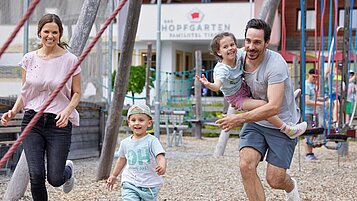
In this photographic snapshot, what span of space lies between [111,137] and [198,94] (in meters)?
11.8

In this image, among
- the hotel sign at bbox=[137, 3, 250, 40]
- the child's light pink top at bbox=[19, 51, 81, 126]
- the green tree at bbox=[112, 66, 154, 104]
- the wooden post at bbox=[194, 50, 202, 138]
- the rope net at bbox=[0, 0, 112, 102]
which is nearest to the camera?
the child's light pink top at bbox=[19, 51, 81, 126]

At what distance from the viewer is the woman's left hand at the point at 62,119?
524 centimetres

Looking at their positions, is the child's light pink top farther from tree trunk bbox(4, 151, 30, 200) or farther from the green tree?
the green tree

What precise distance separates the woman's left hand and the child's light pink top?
18cm

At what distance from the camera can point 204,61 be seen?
34.8 m

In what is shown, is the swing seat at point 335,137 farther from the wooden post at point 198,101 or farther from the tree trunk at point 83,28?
the wooden post at point 198,101

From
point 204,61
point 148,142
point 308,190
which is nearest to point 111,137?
point 308,190

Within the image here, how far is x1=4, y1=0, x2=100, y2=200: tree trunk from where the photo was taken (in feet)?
22.2

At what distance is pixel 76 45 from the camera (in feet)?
23.9

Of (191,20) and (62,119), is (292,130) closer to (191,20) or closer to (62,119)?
(62,119)

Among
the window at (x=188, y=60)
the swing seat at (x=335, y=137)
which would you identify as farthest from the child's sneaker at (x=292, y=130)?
the window at (x=188, y=60)

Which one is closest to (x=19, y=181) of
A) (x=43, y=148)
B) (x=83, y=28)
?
(x=43, y=148)

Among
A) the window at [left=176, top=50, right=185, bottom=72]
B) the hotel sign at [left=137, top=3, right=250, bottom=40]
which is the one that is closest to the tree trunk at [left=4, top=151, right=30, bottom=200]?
the hotel sign at [left=137, top=3, right=250, bottom=40]

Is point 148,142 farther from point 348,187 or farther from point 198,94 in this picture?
point 198,94
